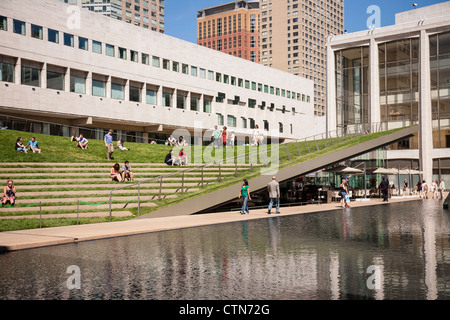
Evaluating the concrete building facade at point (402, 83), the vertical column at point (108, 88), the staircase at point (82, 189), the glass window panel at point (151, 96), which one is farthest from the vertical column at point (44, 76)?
the concrete building facade at point (402, 83)

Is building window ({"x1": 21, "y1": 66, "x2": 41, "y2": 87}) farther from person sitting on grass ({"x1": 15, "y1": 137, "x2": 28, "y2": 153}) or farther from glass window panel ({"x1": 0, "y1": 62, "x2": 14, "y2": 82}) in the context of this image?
person sitting on grass ({"x1": 15, "y1": 137, "x2": 28, "y2": 153})

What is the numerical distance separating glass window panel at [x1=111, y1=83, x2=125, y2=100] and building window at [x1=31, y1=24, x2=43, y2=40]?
9.19 metres

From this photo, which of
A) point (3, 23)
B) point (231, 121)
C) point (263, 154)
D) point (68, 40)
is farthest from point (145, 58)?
point (263, 154)

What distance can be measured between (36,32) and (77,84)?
20.4 feet

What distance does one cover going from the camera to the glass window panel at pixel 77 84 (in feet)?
149

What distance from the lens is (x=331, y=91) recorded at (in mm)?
59156

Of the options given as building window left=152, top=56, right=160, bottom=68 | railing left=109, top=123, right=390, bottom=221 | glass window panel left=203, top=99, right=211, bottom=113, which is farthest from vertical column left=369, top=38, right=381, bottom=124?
building window left=152, top=56, right=160, bottom=68

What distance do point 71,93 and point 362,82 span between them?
3560cm

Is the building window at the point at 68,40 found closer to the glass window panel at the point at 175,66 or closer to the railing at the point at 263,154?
the glass window panel at the point at 175,66

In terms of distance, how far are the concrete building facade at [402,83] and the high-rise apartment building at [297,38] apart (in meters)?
85.3

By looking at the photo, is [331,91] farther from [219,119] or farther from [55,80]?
[55,80]

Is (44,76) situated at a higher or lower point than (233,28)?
lower
